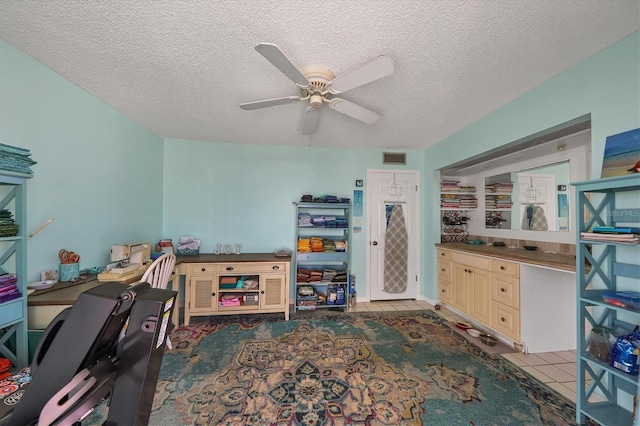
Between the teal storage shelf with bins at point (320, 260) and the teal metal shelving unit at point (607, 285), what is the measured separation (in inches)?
89.3

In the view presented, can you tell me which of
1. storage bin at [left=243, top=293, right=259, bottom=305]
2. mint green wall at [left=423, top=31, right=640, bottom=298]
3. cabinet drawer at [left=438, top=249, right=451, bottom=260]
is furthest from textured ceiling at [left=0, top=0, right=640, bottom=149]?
storage bin at [left=243, top=293, right=259, bottom=305]

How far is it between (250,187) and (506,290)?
3454 mm

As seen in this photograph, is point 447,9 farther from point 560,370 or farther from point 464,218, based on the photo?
point 464,218

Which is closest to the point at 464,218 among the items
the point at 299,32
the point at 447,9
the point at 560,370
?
the point at 560,370

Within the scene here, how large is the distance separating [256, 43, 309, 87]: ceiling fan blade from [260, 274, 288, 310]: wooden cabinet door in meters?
2.31

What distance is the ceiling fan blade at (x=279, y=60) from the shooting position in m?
1.25

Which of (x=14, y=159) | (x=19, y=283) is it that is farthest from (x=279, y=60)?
(x=19, y=283)

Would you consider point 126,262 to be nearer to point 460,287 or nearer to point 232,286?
point 232,286

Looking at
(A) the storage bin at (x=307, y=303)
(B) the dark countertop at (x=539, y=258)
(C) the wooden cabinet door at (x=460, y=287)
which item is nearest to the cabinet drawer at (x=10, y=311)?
(A) the storage bin at (x=307, y=303)

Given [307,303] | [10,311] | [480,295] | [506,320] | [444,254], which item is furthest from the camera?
[444,254]

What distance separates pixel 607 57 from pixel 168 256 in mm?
3765

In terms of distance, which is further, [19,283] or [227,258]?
[227,258]

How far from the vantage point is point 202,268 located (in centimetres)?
295

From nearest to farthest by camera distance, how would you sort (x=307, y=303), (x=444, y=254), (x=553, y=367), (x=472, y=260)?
(x=553, y=367), (x=472, y=260), (x=307, y=303), (x=444, y=254)
